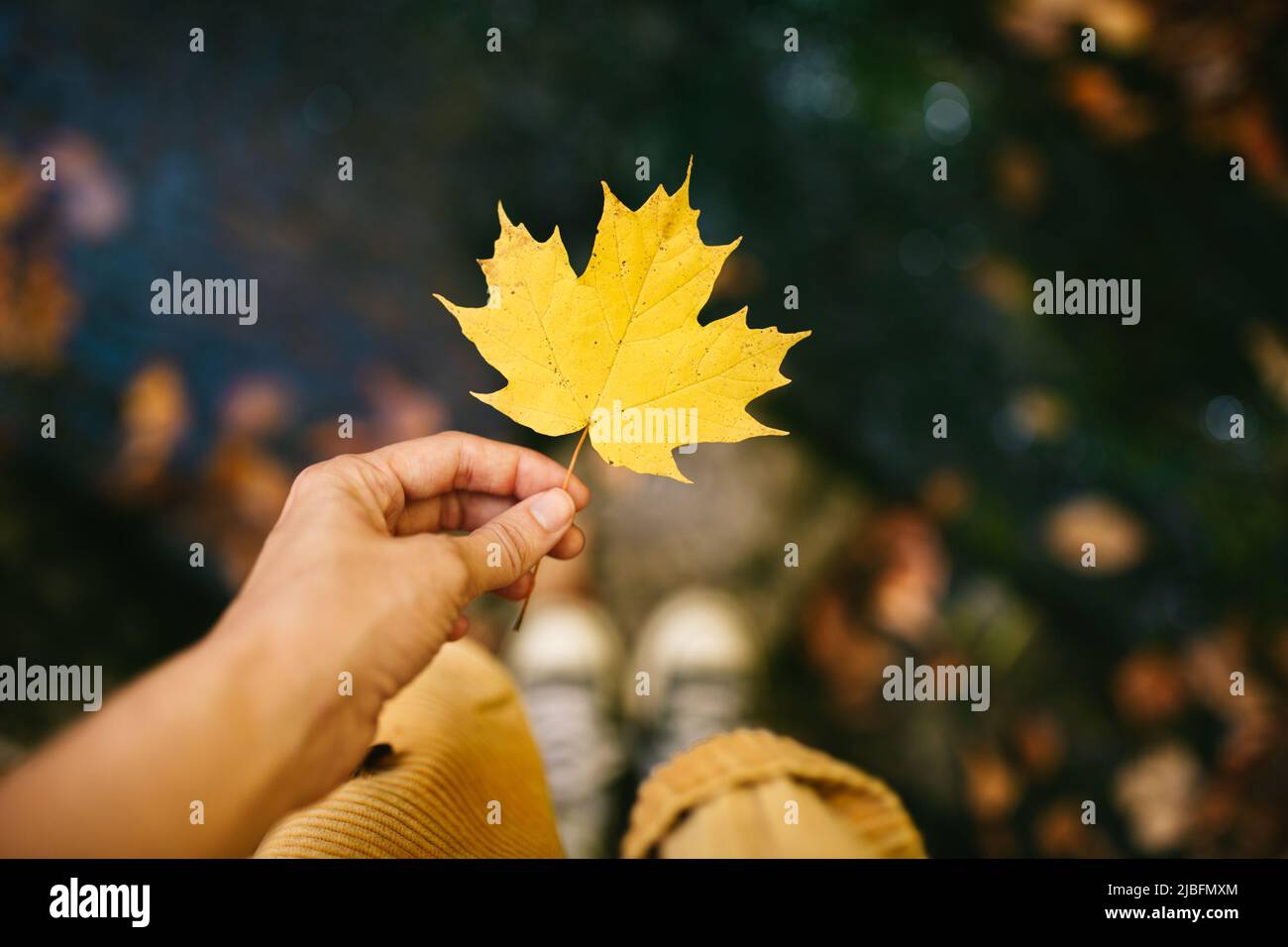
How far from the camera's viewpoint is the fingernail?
681 mm

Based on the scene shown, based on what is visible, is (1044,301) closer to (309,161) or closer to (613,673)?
(613,673)

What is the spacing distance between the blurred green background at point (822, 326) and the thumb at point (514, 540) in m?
0.71

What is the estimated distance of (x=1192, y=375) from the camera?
53.5 inches

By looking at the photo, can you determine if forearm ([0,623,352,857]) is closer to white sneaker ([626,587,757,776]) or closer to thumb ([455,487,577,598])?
thumb ([455,487,577,598])

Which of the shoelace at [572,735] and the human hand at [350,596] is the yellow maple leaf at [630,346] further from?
the shoelace at [572,735]

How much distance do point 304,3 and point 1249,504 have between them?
6.62 feet

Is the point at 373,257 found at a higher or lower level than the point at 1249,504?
higher

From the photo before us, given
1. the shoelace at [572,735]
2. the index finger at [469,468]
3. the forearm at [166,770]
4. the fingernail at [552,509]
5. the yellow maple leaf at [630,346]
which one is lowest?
the shoelace at [572,735]

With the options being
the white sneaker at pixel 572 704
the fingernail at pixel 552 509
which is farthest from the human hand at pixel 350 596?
the white sneaker at pixel 572 704

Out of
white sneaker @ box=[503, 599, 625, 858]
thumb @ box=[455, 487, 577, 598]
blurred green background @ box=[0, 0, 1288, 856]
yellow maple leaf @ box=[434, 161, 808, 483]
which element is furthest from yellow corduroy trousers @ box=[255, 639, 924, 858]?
blurred green background @ box=[0, 0, 1288, 856]

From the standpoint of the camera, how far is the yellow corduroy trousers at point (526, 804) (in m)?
0.62
